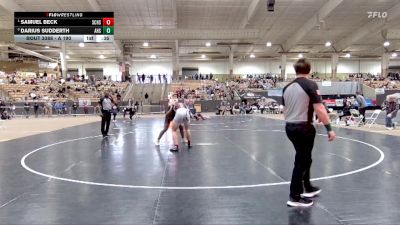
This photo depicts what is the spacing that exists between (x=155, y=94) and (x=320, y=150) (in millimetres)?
35889

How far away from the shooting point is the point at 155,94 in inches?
1759

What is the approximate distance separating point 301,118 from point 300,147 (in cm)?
37

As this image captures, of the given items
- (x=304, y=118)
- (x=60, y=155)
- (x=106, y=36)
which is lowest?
(x=60, y=155)

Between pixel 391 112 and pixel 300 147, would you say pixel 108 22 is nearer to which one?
pixel 391 112

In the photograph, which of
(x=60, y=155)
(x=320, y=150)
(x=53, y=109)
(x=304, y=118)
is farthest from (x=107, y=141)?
(x=53, y=109)

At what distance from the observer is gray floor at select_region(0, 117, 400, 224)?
4434mm

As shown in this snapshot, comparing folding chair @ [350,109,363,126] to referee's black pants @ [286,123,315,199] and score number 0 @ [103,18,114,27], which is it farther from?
referee's black pants @ [286,123,315,199]

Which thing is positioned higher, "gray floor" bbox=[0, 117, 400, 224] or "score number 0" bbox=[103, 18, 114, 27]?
"score number 0" bbox=[103, 18, 114, 27]

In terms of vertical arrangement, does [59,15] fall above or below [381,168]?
above

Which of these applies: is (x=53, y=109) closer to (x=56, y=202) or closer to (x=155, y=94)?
(x=155, y=94)

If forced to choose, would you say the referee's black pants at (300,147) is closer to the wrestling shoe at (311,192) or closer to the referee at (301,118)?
the referee at (301,118)

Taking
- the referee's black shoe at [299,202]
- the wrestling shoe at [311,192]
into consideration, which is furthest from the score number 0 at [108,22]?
the referee's black shoe at [299,202]

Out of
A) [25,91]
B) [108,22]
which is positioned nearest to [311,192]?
[108,22]
